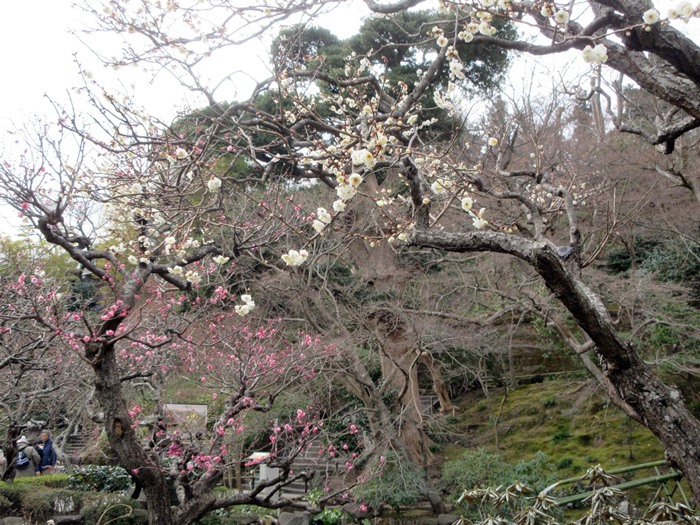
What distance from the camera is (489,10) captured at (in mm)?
2863

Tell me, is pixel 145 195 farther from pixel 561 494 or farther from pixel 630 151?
pixel 630 151

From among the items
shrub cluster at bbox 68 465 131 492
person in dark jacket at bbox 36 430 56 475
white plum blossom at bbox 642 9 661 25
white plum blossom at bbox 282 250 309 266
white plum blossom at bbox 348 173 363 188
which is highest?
white plum blossom at bbox 642 9 661 25

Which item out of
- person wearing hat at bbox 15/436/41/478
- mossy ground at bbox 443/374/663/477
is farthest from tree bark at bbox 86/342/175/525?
mossy ground at bbox 443/374/663/477

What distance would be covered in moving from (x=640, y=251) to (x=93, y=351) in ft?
35.2

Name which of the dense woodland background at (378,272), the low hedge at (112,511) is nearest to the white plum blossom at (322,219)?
the dense woodland background at (378,272)

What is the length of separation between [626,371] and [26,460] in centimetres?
922

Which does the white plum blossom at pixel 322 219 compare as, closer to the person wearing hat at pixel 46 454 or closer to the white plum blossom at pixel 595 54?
the white plum blossom at pixel 595 54

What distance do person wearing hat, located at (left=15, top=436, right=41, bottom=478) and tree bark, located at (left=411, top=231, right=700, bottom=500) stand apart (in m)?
8.68

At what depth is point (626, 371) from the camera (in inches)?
109

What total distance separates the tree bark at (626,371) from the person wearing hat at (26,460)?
8.68 meters

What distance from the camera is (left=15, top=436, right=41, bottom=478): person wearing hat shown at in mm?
8395

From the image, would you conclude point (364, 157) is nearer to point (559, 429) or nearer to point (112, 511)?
point (112, 511)

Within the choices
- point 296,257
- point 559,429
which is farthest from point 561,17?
point 559,429

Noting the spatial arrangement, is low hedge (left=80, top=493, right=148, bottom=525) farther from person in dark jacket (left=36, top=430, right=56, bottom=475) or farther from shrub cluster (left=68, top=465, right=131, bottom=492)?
person in dark jacket (left=36, top=430, right=56, bottom=475)
